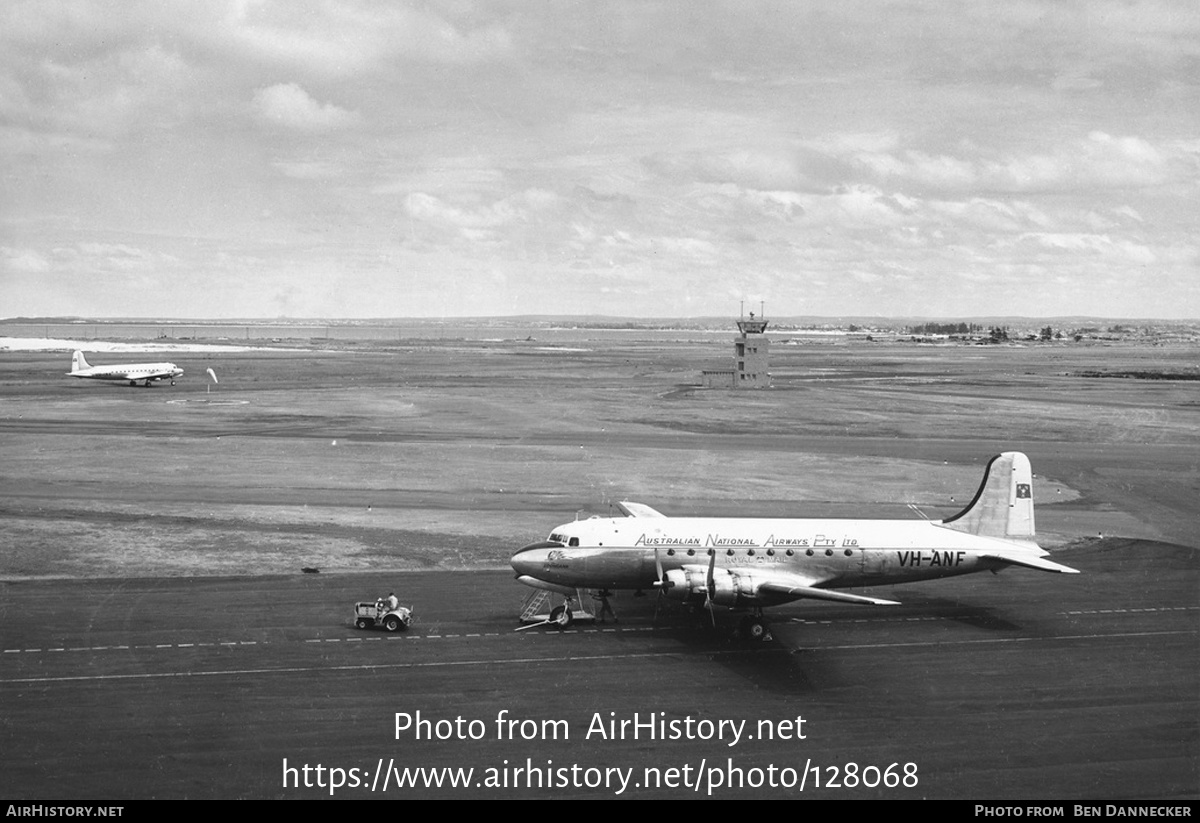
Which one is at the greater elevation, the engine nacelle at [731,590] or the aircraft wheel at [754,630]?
the engine nacelle at [731,590]

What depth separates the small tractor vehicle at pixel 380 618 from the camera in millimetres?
30234

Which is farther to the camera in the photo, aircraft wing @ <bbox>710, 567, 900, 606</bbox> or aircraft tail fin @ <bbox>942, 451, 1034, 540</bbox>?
aircraft tail fin @ <bbox>942, 451, 1034, 540</bbox>

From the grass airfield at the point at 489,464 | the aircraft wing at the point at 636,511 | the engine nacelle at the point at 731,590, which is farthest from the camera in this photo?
the grass airfield at the point at 489,464

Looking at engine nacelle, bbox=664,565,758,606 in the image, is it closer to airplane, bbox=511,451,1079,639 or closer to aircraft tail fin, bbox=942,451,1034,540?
airplane, bbox=511,451,1079,639

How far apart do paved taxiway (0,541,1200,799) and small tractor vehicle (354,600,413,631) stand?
0.39 metres

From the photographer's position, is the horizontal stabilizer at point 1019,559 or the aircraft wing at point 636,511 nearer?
the horizontal stabilizer at point 1019,559

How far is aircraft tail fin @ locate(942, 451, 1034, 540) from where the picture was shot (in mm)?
33375

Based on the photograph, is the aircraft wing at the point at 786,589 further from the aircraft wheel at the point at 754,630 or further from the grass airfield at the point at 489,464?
the grass airfield at the point at 489,464

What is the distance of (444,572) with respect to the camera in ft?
125

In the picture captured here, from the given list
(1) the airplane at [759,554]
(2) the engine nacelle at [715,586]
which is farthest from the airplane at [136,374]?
(2) the engine nacelle at [715,586]

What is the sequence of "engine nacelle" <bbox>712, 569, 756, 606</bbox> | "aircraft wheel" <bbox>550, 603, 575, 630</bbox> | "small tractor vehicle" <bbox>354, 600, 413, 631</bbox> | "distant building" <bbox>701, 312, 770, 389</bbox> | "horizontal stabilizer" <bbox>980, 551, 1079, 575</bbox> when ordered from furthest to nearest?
1. "distant building" <bbox>701, 312, 770, 389</bbox>
2. "horizontal stabilizer" <bbox>980, 551, 1079, 575</bbox>
3. "aircraft wheel" <bbox>550, 603, 575, 630</bbox>
4. "small tractor vehicle" <bbox>354, 600, 413, 631</bbox>
5. "engine nacelle" <bbox>712, 569, 756, 606</bbox>

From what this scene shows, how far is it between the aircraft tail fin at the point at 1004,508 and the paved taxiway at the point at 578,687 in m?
2.72

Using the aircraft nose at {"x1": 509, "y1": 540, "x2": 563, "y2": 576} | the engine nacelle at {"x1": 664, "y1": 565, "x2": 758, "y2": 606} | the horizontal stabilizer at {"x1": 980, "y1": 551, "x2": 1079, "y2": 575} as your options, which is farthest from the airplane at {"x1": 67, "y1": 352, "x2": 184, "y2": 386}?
the horizontal stabilizer at {"x1": 980, "y1": 551, "x2": 1079, "y2": 575}

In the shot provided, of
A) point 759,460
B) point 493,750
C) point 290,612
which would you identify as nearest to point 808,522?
point 493,750
